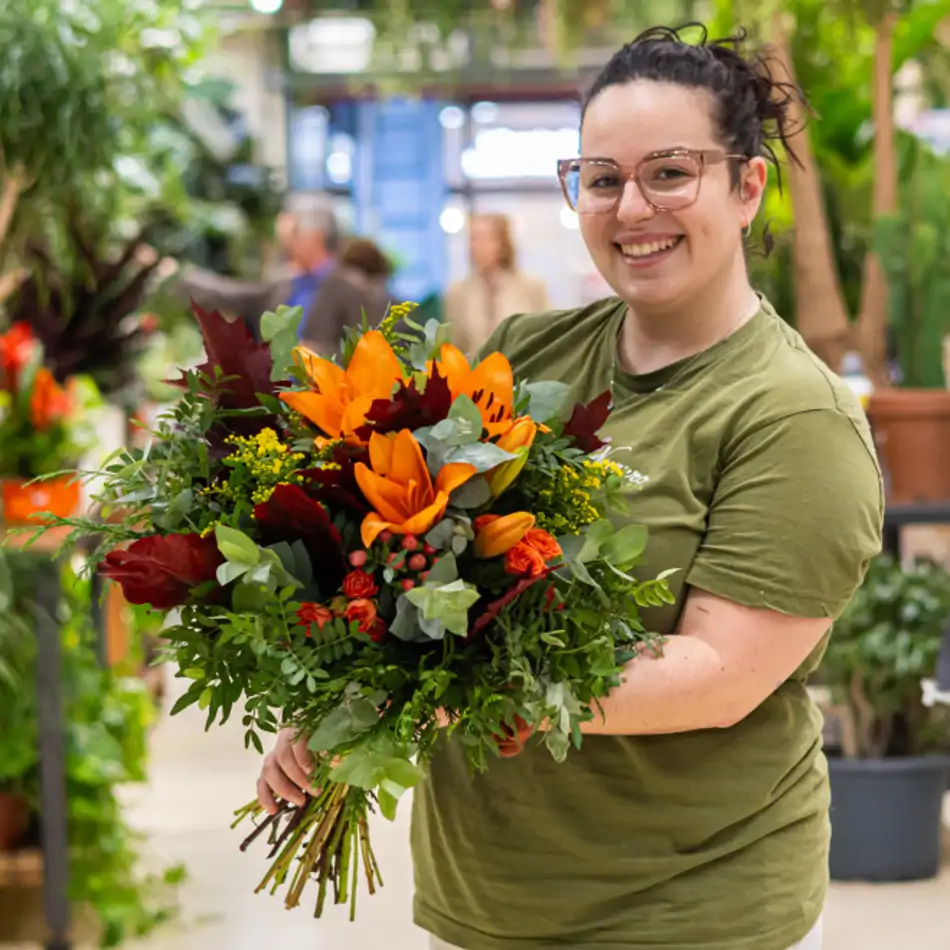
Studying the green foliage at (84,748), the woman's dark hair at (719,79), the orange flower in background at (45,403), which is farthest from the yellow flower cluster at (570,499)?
the orange flower in background at (45,403)

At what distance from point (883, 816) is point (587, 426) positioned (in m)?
2.97

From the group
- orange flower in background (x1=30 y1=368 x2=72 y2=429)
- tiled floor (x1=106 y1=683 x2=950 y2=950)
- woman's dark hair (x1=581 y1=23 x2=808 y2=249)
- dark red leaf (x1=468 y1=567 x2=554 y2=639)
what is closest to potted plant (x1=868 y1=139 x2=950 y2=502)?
tiled floor (x1=106 y1=683 x2=950 y2=950)

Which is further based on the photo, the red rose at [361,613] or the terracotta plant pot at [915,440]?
the terracotta plant pot at [915,440]

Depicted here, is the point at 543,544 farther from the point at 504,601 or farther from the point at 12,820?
the point at 12,820

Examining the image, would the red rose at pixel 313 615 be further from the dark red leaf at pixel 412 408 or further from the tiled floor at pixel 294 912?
the tiled floor at pixel 294 912

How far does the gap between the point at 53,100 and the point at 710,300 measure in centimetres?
211

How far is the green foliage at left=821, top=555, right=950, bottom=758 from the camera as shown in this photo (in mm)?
4008

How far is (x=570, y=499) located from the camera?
4.66 feet

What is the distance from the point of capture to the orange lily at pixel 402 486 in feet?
4.35

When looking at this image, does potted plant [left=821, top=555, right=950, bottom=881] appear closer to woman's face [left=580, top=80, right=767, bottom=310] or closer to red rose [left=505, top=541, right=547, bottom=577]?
woman's face [left=580, top=80, right=767, bottom=310]

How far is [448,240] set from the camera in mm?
17141

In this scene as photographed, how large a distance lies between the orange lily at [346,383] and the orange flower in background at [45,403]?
230 centimetres

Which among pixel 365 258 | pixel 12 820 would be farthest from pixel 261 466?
pixel 365 258

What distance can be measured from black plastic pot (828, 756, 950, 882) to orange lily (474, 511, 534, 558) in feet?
9.64
